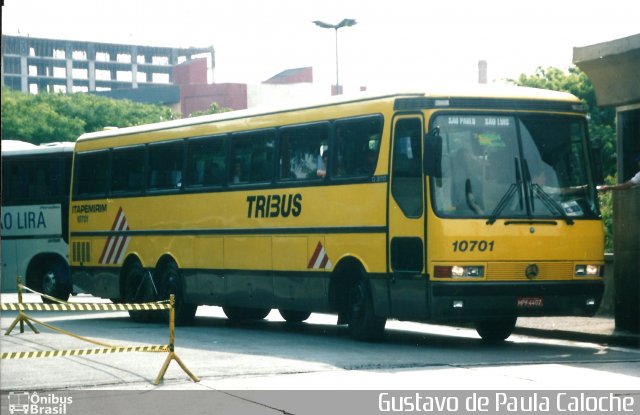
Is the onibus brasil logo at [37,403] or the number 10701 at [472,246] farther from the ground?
the number 10701 at [472,246]

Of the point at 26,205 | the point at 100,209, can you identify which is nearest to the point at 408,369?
the point at 100,209

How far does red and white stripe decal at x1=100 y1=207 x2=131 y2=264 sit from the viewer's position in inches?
860

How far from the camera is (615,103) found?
17.0 meters

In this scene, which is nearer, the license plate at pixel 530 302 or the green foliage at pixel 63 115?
the license plate at pixel 530 302

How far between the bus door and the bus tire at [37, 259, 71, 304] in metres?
13.0

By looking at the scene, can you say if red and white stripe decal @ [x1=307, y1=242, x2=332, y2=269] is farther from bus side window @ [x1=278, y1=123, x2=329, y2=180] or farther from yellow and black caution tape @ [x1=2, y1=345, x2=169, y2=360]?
yellow and black caution tape @ [x1=2, y1=345, x2=169, y2=360]

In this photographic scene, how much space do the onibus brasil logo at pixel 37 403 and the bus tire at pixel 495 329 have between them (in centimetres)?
763

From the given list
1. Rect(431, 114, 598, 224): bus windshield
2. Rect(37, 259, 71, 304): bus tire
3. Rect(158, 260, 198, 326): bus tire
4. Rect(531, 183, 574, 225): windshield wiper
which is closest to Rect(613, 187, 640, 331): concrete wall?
Rect(431, 114, 598, 224): bus windshield

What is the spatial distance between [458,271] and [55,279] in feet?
46.2

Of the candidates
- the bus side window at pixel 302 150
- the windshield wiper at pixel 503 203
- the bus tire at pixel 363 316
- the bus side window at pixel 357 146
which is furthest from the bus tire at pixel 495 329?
the bus side window at pixel 302 150

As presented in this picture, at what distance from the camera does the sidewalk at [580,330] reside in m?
15.9

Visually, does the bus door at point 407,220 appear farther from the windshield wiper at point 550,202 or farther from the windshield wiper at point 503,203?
the windshield wiper at point 550,202

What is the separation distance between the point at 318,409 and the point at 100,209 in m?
13.7

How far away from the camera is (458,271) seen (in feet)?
48.5
